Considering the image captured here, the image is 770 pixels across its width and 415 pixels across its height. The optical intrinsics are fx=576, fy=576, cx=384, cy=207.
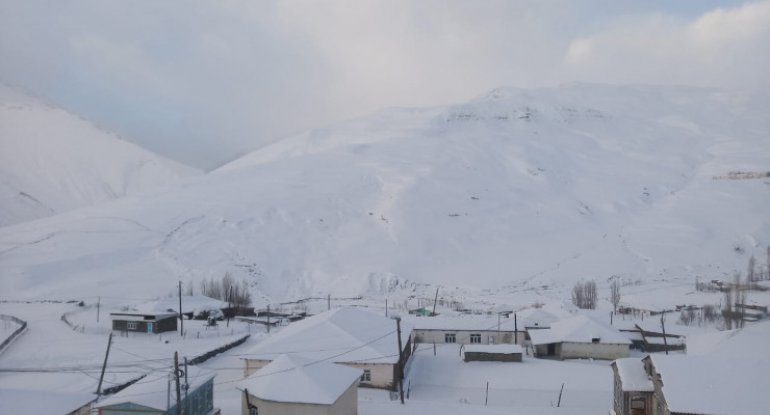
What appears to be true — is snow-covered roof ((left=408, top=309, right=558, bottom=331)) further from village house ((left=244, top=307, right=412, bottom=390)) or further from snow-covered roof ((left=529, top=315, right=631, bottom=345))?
village house ((left=244, top=307, right=412, bottom=390))

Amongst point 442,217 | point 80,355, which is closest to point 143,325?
point 80,355

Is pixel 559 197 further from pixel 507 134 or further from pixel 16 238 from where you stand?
pixel 16 238

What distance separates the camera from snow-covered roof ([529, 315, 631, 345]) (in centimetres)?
3014

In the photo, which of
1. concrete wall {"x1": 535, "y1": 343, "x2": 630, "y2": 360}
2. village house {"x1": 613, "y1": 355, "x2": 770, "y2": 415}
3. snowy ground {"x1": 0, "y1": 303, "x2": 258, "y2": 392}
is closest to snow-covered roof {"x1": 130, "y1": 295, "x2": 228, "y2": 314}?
snowy ground {"x1": 0, "y1": 303, "x2": 258, "y2": 392}

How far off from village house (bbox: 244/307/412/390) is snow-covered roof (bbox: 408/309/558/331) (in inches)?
258

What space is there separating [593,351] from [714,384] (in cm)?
1612

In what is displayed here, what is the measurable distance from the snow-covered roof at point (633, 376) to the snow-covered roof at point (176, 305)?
2841 centimetres

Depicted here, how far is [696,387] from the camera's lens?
1452 centimetres

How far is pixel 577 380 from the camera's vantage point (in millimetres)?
24984

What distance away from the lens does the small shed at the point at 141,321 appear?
35.6 metres

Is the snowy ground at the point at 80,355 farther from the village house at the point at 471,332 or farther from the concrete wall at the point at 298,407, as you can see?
the village house at the point at 471,332

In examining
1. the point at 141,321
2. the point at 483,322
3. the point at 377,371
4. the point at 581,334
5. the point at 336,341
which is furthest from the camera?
the point at 483,322

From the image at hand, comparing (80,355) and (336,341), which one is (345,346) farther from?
(80,355)

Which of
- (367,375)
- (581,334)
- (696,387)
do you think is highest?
(696,387)
